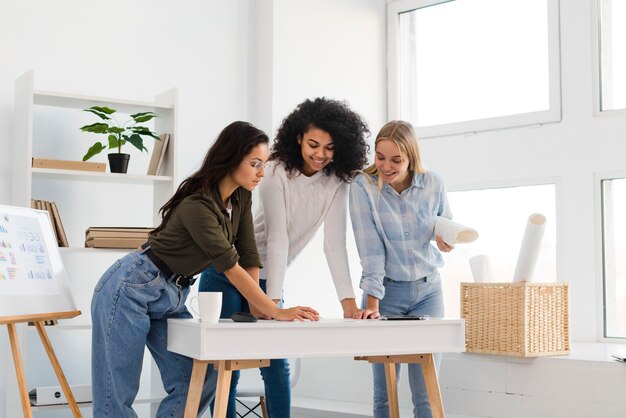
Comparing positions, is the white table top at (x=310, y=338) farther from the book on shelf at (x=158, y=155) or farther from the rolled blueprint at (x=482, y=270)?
the book on shelf at (x=158, y=155)

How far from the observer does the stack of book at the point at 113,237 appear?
3463mm

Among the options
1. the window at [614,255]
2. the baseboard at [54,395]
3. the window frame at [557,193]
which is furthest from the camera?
the window frame at [557,193]

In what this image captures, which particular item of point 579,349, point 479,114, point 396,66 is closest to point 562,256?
point 579,349

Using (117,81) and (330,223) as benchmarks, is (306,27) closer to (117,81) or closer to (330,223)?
(117,81)

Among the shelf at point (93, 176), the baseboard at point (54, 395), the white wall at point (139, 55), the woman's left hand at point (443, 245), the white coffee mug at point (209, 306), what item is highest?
the white wall at point (139, 55)

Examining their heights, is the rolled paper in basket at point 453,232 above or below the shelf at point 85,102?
below

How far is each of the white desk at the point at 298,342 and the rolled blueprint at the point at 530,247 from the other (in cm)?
85

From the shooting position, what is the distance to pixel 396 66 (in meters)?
4.77

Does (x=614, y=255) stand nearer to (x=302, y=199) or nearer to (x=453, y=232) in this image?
(x=453, y=232)

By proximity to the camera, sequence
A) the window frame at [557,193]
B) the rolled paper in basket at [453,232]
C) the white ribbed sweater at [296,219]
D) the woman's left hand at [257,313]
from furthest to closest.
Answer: the window frame at [557,193]
the white ribbed sweater at [296,219]
the rolled paper in basket at [453,232]
the woman's left hand at [257,313]

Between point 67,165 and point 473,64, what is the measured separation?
7.41 ft

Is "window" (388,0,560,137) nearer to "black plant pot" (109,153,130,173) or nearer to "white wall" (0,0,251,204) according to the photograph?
"white wall" (0,0,251,204)

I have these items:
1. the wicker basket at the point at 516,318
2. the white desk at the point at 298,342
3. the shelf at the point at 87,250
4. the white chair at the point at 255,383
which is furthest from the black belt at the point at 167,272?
the wicker basket at the point at 516,318

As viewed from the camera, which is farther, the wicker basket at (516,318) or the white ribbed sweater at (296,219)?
the wicker basket at (516,318)
